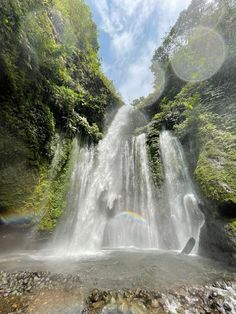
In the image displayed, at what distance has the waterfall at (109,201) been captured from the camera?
890 cm

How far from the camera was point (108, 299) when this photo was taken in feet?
9.77

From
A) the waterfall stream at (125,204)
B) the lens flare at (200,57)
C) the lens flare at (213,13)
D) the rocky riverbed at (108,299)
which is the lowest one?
the rocky riverbed at (108,299)

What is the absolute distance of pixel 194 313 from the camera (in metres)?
2.65

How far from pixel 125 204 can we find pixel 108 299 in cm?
805

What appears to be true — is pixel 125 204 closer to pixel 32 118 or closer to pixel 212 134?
pixel 212 134

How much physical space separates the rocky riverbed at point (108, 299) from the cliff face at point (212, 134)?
2.30 m

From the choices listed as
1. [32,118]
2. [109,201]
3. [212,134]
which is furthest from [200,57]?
[32,118]

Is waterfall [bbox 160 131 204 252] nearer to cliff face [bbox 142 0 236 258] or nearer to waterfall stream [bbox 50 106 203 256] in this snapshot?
waterfall stream [bbox 50 106 203 256]

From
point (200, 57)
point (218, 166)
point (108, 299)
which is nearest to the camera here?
point (108, 299)

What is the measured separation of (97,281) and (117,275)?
524 millimetres

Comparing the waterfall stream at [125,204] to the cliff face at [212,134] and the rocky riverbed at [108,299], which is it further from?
the rocky riverbed at [108,299]

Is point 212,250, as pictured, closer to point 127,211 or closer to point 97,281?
point 97,281

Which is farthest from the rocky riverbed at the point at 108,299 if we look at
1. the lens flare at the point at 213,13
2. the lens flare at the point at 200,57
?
the lens flare at the point at 213,13

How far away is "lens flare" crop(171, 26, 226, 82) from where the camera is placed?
13.2 metres
